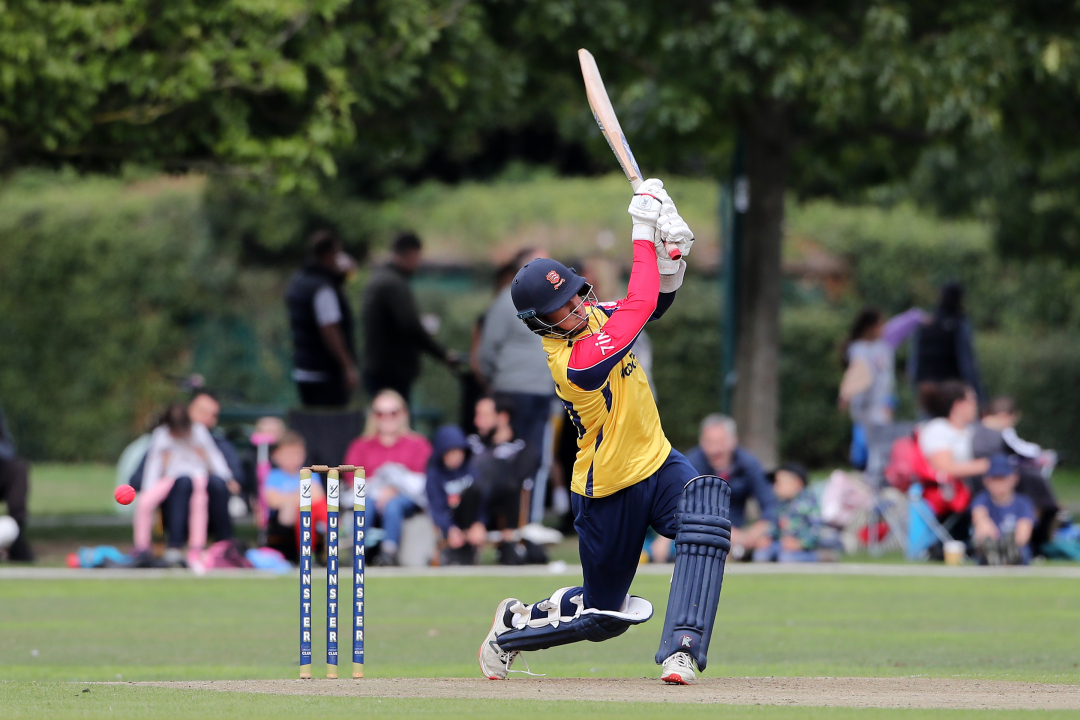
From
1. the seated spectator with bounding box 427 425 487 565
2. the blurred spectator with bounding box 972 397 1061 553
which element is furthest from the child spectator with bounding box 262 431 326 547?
the blurred spectator with bounding box 972 397 1061 553

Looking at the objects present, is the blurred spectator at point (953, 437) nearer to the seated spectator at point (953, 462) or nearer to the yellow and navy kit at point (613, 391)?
the seated spectator at point (953, 462)

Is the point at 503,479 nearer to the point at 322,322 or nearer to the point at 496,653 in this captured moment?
the point at 322,322

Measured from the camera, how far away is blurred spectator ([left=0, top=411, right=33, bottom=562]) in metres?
12.7

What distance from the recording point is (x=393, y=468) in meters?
13.0

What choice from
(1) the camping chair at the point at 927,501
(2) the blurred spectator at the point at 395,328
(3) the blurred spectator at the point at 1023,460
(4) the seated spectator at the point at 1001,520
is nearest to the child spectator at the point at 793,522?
(1) the camping chair at the point at 927,501

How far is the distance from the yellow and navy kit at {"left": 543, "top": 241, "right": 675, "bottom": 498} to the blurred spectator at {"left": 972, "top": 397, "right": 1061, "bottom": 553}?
706 cm

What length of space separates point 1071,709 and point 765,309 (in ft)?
36.9

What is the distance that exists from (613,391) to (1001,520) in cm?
725

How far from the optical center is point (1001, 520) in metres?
12.9

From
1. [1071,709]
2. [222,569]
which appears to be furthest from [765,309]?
[1071,709]

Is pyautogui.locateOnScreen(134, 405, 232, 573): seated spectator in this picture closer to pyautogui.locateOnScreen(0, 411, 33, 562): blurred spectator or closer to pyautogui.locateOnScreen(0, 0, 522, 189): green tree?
pyautogui.locateOnScreen(0, 411, 33, 562): blurred spectator

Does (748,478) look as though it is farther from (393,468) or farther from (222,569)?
(222,569)

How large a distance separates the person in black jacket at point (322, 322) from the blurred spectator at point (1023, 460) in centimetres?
547

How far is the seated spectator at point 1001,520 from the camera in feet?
41.9
